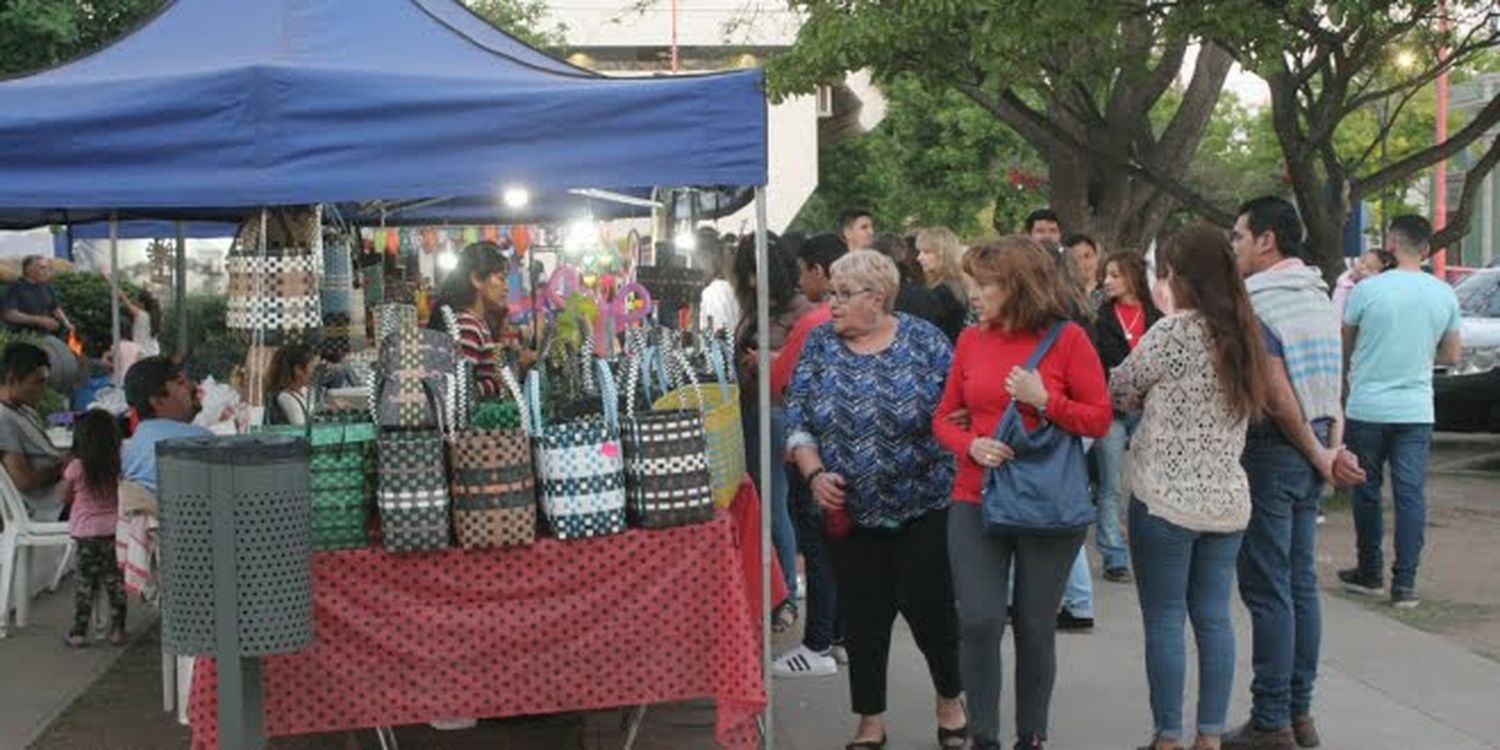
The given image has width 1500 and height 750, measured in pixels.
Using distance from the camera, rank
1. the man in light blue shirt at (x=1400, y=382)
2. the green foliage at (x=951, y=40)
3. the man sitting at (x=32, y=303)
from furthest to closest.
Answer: the man sitting at (x=32, y=303) → the green foliage at (x=951, y=40) → the man in light blue shirt at (x=1400, y=382)

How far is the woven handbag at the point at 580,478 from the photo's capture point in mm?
5555

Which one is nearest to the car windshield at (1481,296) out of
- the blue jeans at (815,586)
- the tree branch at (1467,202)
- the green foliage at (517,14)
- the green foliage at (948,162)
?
the tree branch at (1467,202)

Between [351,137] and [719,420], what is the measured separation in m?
1.64

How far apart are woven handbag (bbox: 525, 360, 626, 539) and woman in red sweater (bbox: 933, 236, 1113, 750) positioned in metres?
1.09

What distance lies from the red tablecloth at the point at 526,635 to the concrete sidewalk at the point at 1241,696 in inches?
39.1

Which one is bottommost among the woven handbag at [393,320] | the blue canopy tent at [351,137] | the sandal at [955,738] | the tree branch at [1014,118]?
the sandal at [955,738]

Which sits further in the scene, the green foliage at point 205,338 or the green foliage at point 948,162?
the green foliage at point 948,162

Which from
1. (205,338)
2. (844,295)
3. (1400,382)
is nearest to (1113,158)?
(1400,382)

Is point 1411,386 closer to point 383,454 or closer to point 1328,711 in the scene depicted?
point 1328,711

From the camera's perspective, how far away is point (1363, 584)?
9312mm

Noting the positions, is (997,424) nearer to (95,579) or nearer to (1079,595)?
(1079,595)

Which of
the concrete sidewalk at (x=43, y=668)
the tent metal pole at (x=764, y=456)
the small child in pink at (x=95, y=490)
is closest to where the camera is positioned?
the tent metal pole at (x=764, y=456)

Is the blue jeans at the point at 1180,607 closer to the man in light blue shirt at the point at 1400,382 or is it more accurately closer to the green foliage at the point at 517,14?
the man in light blue shirt at the point at 1400,382

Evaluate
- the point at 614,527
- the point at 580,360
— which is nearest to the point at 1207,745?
the point at 614,527
